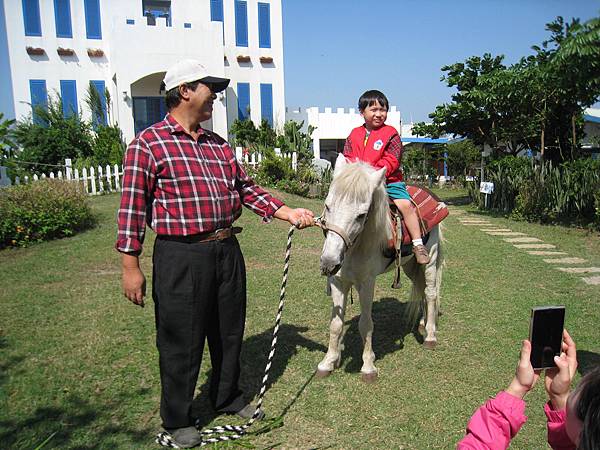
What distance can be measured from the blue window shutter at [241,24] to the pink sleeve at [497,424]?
21.4 meters

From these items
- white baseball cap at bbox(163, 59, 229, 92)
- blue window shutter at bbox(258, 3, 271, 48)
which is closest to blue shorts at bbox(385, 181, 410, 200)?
white baseball cap at bbox(163, 59, 229, 92)

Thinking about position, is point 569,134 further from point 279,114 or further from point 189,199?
point 189,199

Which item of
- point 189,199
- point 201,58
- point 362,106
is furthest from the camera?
point 201,58

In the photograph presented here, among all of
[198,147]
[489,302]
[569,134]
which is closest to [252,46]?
[569,134]

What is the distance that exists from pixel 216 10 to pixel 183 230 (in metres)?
20.3

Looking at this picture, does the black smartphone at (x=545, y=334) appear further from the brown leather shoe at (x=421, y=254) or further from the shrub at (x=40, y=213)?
the shrub at (x=40, y=213)

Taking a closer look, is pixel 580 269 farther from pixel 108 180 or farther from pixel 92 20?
pixel 92 20

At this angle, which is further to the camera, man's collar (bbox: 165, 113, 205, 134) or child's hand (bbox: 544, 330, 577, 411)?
man's collar (bbox: 165, 113, 205, 134)

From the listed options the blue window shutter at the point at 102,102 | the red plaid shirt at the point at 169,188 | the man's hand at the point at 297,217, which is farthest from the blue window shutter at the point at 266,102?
the red plaid shirt at the point at 169,188

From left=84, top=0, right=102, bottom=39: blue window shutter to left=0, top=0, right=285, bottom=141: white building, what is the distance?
4 centimetres

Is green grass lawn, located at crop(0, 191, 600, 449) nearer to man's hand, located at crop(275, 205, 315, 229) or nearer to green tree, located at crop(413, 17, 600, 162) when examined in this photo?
man's hand, located at crop(275, 205, 315, 229)

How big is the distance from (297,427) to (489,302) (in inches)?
143

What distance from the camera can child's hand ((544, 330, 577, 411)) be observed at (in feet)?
5.01

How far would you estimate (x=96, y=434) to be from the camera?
3.06 metres
